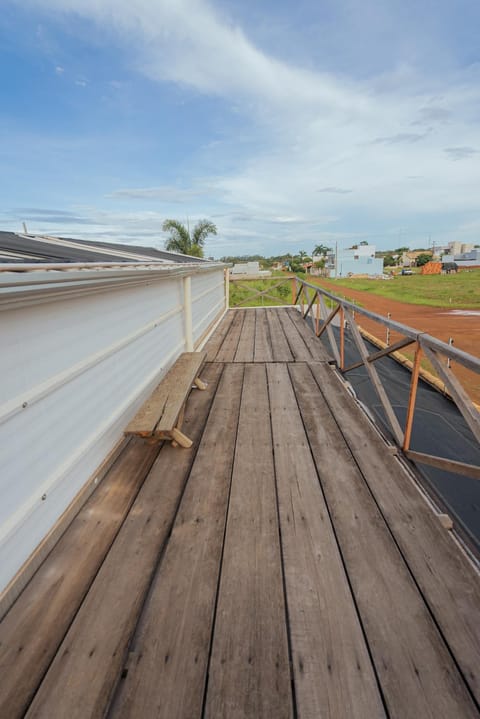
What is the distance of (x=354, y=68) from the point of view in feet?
33.2

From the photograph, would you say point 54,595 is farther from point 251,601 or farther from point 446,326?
point 446,326

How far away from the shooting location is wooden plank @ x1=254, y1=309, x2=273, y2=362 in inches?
199

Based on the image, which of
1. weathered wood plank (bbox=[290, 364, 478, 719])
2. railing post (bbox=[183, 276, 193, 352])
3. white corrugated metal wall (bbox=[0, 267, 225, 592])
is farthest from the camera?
railing post (bbox=[183, 276, 193, 352])

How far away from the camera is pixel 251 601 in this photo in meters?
1.36

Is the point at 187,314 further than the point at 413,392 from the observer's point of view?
Yes

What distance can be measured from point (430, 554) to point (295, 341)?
4.65m

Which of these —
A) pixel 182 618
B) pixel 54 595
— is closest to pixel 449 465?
pixel 182 618

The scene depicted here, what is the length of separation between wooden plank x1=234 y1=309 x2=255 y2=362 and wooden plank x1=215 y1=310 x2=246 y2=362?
8 cm

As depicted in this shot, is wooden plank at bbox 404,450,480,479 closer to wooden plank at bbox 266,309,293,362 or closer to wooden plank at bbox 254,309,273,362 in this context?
wooden plank at bbox 266,309,293,362

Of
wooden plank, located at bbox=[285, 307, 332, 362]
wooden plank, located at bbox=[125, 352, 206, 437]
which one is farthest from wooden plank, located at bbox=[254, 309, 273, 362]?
wooden plank, located at bbox=[125, 352, 206, 437]

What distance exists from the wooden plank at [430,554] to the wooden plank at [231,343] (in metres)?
2.84

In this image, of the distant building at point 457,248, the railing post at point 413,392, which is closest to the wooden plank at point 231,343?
the railing post at point 413,392

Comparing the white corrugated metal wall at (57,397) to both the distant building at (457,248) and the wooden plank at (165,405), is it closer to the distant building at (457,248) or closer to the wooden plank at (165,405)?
the wooden plank at (165,405)

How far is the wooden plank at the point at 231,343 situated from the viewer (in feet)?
16.8
